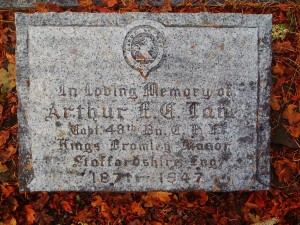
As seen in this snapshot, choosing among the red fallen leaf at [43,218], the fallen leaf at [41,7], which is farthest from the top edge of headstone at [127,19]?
the red fallen leaf at [43,218]

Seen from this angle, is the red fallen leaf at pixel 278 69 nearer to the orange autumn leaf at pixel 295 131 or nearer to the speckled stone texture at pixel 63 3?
the orange autumn leaf at pixel 295 131

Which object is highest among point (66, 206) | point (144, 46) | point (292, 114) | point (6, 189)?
point (144, 46)

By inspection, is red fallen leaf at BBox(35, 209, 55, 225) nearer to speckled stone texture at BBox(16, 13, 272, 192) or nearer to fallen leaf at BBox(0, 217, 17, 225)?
fallen leaf at BBox(0, 217, 17, 225)

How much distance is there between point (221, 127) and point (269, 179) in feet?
1.86

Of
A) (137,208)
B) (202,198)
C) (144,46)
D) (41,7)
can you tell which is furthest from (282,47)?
(41,7)

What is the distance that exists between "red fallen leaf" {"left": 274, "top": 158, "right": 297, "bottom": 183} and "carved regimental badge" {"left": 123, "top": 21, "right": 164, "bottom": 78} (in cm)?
130

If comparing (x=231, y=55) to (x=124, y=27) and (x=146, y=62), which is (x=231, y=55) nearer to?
(x=146, y=62)

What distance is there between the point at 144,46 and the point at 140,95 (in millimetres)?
352

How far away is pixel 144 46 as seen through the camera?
2383 mm

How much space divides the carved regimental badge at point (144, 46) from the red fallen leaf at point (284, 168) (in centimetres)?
130

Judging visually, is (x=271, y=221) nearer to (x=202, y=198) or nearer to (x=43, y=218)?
(x=202, y=198)

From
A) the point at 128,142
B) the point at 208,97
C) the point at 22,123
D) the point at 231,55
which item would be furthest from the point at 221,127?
the point at 22,123

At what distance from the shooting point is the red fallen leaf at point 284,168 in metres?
2.72

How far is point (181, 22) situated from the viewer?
2416 millimetres
